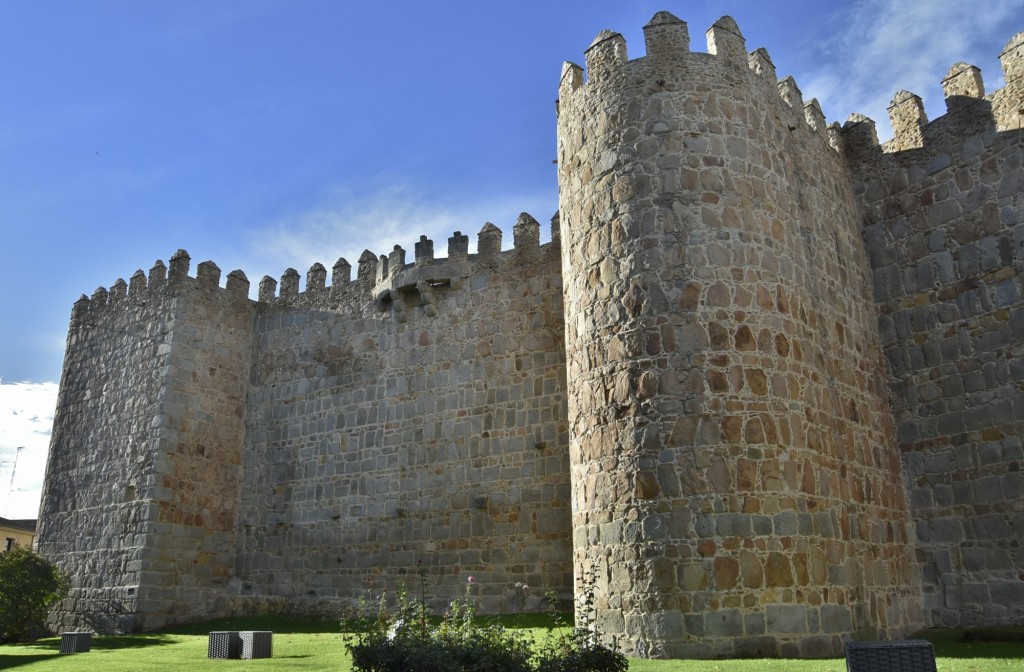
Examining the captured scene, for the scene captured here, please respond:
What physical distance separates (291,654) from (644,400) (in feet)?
19.1

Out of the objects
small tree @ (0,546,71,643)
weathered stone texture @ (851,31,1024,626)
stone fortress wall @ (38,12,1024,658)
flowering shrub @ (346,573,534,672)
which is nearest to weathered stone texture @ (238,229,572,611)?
stone fortress wall @ (38,12,1024,658)

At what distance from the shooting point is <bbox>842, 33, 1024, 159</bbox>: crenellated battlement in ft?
41.8

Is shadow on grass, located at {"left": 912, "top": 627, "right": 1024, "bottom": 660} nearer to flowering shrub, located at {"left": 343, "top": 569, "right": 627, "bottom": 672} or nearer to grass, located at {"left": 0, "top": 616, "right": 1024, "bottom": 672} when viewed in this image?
grass, located at {"left": 0, "top": 616, "right": 1024, "bottom": 672}

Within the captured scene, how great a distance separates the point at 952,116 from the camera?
1335cm

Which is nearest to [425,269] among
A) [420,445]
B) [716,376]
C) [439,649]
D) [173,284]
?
[420,445]

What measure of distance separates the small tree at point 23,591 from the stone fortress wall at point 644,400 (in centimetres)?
124

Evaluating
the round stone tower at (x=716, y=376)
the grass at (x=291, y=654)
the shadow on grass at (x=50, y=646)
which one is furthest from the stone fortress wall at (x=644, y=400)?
the shadow on grass at (x=50, y=646)

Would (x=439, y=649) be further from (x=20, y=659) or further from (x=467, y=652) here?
(x=20, y=659)

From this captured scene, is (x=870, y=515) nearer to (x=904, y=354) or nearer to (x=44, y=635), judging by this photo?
(x=904, y=354)

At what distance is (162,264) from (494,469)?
991 centimetres

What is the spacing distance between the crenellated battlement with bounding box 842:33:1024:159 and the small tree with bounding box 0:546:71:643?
1658cm

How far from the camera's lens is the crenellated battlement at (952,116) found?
12.7m

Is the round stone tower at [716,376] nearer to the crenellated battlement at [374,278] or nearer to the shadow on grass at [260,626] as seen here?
the crenellated battlement at [374,278]

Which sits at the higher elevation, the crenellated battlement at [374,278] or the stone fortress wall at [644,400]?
the crenellated battlement at [374,278]
